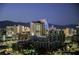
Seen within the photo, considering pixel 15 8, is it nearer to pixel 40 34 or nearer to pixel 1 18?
pixel 1 18

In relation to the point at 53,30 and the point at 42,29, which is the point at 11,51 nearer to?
the point at 42,29

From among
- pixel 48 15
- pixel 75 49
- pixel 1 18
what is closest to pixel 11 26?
pixel 1 18

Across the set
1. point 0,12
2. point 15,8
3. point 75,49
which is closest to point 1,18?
point 0,12
